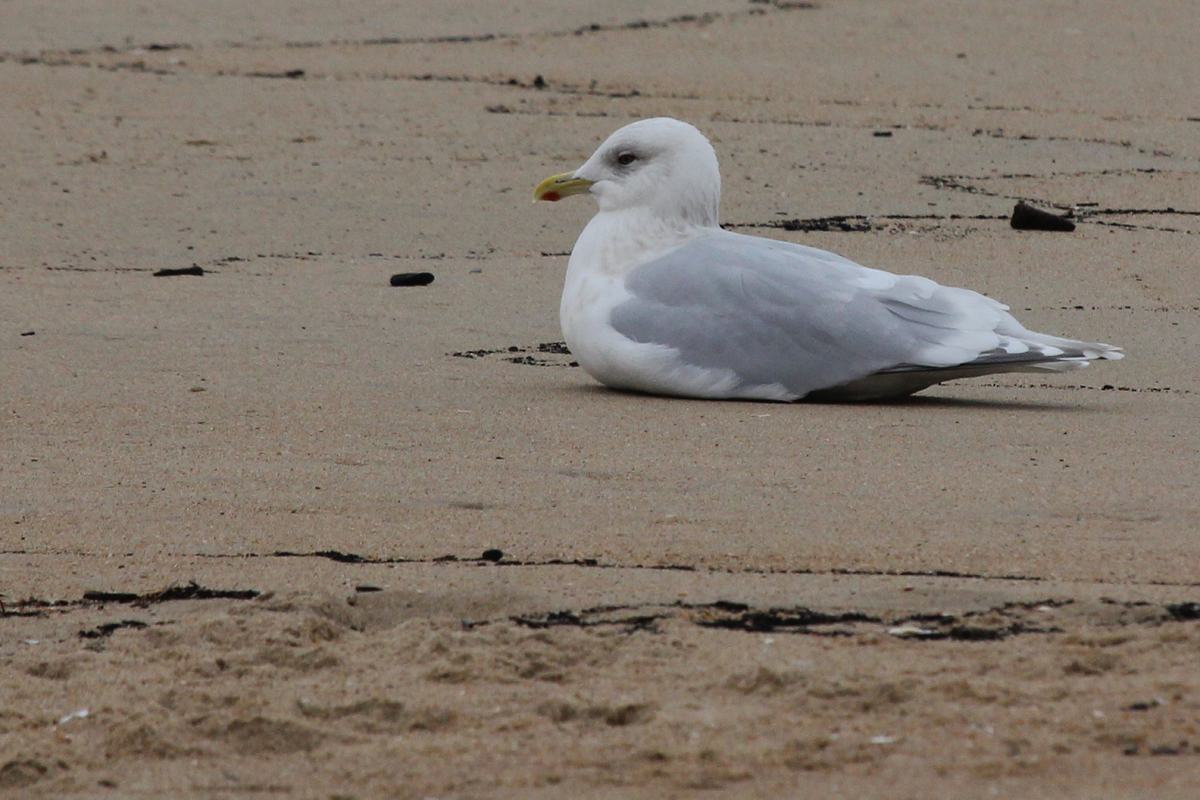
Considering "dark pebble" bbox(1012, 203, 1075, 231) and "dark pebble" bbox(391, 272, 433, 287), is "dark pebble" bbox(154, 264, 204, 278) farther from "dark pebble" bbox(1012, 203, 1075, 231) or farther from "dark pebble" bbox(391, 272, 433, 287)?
"dark pebble" bbox(1012, 203, 1075, 231)

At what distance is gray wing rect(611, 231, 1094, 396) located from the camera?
466 cm

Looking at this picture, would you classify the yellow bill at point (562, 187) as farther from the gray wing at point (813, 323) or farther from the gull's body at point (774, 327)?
the gray wing at point (813, 323)

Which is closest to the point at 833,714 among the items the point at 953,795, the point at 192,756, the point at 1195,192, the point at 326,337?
the point at 953,795

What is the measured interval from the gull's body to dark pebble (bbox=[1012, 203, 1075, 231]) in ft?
7.60

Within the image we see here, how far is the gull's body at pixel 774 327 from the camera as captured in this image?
467cm

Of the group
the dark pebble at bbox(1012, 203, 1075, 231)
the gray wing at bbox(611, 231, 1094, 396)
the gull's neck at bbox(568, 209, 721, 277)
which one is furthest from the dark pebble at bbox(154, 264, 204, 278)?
the dark pebble at bbox(1012, 203, 1075, 231)

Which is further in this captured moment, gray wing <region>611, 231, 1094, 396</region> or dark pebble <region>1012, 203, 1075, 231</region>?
dark pebble <region>1012, 203, 1075, 231</region>

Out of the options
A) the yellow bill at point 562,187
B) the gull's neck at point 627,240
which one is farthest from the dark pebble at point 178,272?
the gull's neck at point 627,240

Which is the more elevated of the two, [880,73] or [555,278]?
[880,73]

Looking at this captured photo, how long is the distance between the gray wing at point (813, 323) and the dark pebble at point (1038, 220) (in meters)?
2.35

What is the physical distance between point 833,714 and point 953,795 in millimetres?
316

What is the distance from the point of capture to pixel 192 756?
2479mm

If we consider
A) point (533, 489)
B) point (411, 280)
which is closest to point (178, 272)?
point (411, 280)

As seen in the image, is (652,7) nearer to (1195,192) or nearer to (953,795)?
(1195,192)
